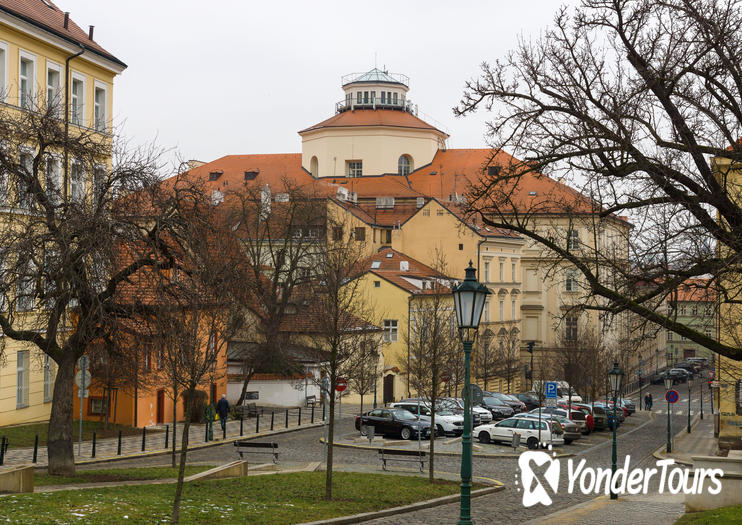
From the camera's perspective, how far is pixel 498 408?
4878cm

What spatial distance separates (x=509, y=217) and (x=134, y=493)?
9.45 meters

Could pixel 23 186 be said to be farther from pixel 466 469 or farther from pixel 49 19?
pixel 49 19

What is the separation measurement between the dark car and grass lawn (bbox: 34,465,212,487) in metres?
15.2

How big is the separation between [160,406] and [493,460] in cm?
1508

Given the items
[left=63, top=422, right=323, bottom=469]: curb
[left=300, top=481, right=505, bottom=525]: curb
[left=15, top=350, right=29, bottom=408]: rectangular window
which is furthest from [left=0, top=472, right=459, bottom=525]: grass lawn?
[left=15, top=350, right=29, bottom=408]: rectangular window

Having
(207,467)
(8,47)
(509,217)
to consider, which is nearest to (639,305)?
(509,217)

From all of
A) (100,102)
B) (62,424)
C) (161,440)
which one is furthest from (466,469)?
(100,102)

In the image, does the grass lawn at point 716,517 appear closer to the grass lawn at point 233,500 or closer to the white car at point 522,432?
the grass lawn at point 233,500

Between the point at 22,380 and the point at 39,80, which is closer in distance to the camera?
the point at 22,380

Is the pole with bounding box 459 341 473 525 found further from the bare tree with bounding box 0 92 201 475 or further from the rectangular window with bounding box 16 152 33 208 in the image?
the rectangular window with bounding box 16 152 33 208

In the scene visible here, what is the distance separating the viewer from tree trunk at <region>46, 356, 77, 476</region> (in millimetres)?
22219

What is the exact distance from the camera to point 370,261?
6881 centimetres

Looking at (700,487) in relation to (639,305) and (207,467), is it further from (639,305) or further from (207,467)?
(207,467)

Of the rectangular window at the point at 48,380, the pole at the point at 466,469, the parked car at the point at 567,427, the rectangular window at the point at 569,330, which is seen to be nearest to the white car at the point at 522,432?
the parked car at the point at 567,427
